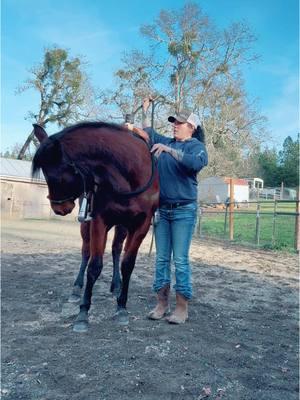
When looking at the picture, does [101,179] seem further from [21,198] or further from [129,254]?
[21,198]

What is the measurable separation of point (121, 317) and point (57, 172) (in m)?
1.41

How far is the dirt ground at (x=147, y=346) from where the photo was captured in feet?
7.23

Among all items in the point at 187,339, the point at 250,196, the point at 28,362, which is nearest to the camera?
the point at 28,362

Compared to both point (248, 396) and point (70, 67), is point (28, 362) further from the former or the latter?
point (70, 67)

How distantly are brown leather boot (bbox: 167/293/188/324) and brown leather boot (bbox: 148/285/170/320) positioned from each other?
0.12m

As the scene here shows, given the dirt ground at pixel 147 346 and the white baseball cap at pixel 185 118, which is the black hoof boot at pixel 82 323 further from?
the white baseball cap at pixel 185 118

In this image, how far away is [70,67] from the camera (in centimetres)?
3133

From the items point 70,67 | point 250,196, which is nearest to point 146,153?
point 70,67

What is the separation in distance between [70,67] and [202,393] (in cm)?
3238

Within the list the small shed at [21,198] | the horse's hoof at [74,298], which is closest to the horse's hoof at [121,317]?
the horse's hoof at [74,298]

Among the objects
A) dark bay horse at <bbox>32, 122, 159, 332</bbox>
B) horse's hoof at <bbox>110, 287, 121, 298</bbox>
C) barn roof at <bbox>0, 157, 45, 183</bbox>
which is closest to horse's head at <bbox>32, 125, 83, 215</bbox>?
dark bay horse at <bbox>32, 122, 159, 332</bbox>

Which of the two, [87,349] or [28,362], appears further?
[87,349]

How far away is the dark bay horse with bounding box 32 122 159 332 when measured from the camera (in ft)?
9.84

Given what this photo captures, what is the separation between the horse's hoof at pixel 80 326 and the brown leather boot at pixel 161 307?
67 cm
